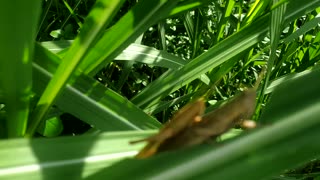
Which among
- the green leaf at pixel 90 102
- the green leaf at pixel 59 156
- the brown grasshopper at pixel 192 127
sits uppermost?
the brown grasshopper at pixel 192 127

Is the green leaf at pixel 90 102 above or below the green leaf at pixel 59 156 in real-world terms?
above

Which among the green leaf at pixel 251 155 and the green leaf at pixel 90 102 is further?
the green leaf at pixel 90 102

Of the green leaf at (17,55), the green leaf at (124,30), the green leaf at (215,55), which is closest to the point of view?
the green leaf at (17,55)

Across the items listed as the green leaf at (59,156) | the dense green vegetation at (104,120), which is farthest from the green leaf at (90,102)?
the green leaf at (59,156)

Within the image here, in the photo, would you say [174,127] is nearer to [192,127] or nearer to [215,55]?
[192,127]

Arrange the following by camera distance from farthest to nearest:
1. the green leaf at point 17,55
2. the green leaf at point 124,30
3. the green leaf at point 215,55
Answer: the green leaf at point 215,55 < the green leaf at point 124,30 < the green leaf at point 17,55

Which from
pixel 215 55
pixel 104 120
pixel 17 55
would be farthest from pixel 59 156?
pixel 215 55

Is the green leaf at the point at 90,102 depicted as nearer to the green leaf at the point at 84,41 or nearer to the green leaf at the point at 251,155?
the green leaf at the point at 84,41

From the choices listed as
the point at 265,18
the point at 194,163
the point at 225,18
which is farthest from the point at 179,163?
the point at 225,18

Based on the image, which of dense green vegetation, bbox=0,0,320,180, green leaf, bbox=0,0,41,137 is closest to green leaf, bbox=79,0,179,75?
dense green vegetation, bbox=0,0,320,180
